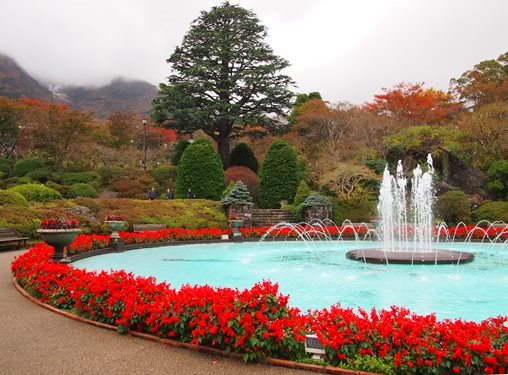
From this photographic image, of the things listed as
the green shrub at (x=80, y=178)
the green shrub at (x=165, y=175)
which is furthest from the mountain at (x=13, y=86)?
the green shrub at (x=165, y=175)

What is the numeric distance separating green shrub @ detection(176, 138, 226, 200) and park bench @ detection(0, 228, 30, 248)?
12380mm

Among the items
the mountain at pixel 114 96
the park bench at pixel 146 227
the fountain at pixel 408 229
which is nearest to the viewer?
the fountain at pixel 408 229

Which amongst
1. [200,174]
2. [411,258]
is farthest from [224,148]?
[411,258]

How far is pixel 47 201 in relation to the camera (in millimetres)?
20906

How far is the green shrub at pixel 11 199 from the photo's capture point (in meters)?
18.0

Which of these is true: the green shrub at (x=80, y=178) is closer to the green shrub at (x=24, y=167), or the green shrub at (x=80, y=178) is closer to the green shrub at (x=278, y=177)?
the green shrub at (x=24, y=167)

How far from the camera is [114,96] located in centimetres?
11750

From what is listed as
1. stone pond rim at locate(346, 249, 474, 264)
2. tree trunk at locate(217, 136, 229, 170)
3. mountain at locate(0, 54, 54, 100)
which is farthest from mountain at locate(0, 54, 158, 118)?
stone pond rim at locate(346, 249, 474, 264)

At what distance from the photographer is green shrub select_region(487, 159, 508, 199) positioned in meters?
24.8

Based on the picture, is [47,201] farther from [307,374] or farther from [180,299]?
[307,374]

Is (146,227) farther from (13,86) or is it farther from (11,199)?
(13,86)

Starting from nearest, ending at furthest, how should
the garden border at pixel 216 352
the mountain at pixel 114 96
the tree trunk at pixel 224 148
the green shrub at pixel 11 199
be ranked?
the garden border at pixel 216 352, the green shrub at pixel 11 199, the tree trunk at pixel 224 148, the mountain at pixel 114 96

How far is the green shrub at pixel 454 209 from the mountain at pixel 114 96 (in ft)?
272

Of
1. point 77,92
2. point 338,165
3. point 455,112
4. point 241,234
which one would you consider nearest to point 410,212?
point 338,165
